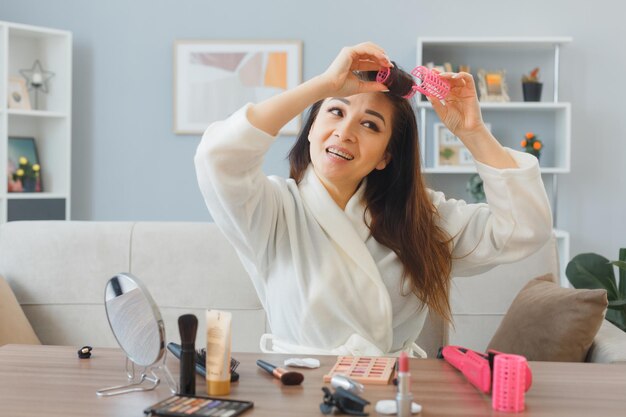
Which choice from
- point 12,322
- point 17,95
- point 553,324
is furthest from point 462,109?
point 17,95

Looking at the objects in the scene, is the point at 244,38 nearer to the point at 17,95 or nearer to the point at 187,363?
the point at 17,95

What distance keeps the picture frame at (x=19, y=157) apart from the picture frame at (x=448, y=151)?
2.25 meters

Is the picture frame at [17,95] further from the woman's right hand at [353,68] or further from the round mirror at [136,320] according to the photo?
the round mirror at [136,320]

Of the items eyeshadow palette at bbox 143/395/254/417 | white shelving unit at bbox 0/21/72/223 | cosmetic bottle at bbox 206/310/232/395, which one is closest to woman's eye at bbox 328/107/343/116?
cosmetic bottle at bbox 206/310/232/395

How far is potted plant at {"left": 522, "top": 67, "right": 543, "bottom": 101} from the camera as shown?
4402 mm

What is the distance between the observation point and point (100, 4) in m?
4.82

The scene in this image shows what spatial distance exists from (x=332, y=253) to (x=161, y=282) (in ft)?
3.04

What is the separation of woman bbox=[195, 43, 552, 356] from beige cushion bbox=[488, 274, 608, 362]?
348 mm

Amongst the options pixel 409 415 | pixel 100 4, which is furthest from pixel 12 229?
pixel 100 4

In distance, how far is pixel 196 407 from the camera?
1177mm

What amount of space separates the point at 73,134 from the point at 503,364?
13.4 ft

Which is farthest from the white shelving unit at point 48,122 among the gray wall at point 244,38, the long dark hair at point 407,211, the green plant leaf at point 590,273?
the long dark hair at point 407,211

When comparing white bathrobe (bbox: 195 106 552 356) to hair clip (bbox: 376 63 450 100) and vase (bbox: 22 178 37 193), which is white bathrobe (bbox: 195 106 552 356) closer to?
hair clip (bbox: 376 63 450 100)

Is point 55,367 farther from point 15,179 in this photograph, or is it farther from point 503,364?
point 15,179
